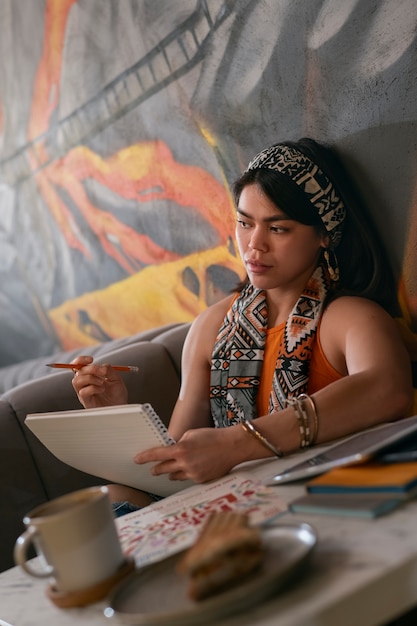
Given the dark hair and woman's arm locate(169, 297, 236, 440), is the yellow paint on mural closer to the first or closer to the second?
woman's arm locate(169, 297, 236, 440)

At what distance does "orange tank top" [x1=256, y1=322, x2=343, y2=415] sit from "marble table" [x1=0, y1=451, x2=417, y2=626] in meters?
0.70

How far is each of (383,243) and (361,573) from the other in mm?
1049

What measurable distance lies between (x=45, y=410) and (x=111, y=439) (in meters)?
0.71

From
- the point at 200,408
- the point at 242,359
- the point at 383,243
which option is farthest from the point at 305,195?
the point at 200,408

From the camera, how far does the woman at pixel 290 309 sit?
1.61 metres

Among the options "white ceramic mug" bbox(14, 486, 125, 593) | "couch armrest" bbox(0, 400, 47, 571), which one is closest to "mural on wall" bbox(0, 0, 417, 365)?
"couch armrest" bbox(0, 400, 47, 571)

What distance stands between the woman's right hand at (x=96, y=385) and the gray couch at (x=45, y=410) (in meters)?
0.31

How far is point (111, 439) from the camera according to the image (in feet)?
4.44

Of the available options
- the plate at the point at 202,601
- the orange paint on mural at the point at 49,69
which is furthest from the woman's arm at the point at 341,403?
the orange paint on mural at the point at 49,69

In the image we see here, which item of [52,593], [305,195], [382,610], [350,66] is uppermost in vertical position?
[350,66]

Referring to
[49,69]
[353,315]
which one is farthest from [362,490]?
[49,69]

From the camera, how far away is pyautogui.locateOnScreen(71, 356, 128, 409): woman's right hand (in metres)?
1.67

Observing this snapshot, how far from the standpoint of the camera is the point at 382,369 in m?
1.43

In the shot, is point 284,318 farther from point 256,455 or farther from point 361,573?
point 361,573
